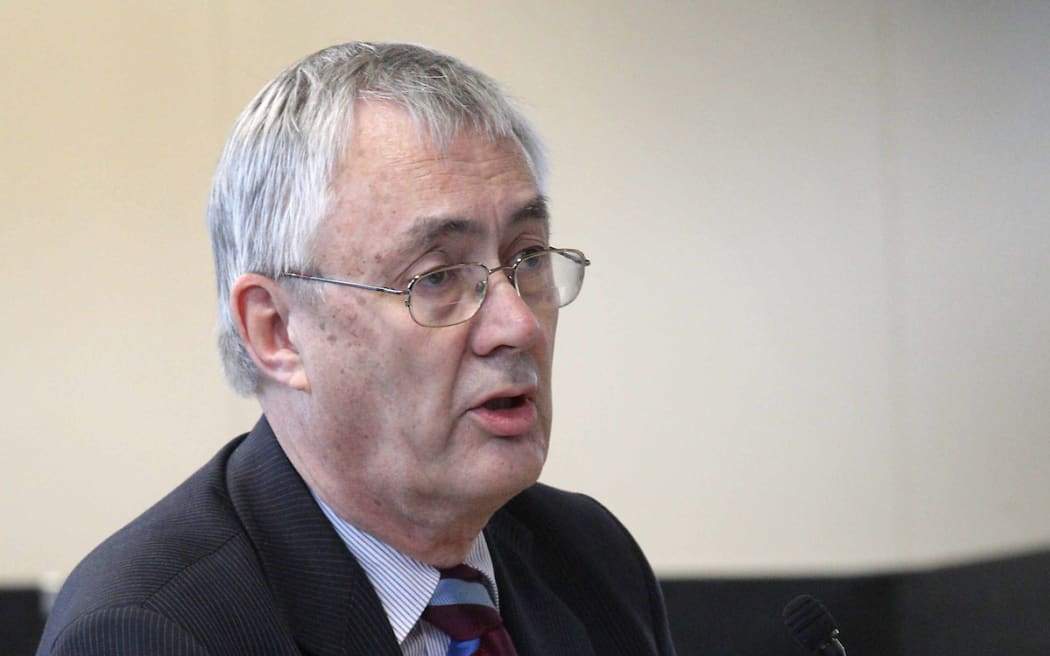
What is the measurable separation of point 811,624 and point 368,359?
55 cm

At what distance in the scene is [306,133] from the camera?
4.02 feet

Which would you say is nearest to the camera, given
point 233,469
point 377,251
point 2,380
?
point 377,251

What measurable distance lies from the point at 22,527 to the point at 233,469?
1.82 metres

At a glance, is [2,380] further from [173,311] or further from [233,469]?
[233,469]

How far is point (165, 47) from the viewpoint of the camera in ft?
9.61

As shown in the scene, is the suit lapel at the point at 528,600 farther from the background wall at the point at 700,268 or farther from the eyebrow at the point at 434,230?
the background wall at the point at 700,268

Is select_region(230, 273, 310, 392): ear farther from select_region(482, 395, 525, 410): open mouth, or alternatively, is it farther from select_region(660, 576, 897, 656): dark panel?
select_region(660, 576, 897, 656): dark panel

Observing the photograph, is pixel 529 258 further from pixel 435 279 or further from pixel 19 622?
pixel 19 622

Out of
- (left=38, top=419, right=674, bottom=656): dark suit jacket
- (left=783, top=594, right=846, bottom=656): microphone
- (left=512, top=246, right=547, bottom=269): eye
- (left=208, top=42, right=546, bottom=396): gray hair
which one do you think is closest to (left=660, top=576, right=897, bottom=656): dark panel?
(left=38, top=419, right=674, bottom=656): dark suit jacket

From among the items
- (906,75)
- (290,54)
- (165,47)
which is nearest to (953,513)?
(906,75)

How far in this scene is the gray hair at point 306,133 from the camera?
4.00ft

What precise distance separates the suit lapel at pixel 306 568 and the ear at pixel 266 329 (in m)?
0.10

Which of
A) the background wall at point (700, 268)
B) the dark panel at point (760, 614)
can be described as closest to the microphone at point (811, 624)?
the dark panel at point (760, 614)

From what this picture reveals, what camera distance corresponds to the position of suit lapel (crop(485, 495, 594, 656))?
55.3 inches
